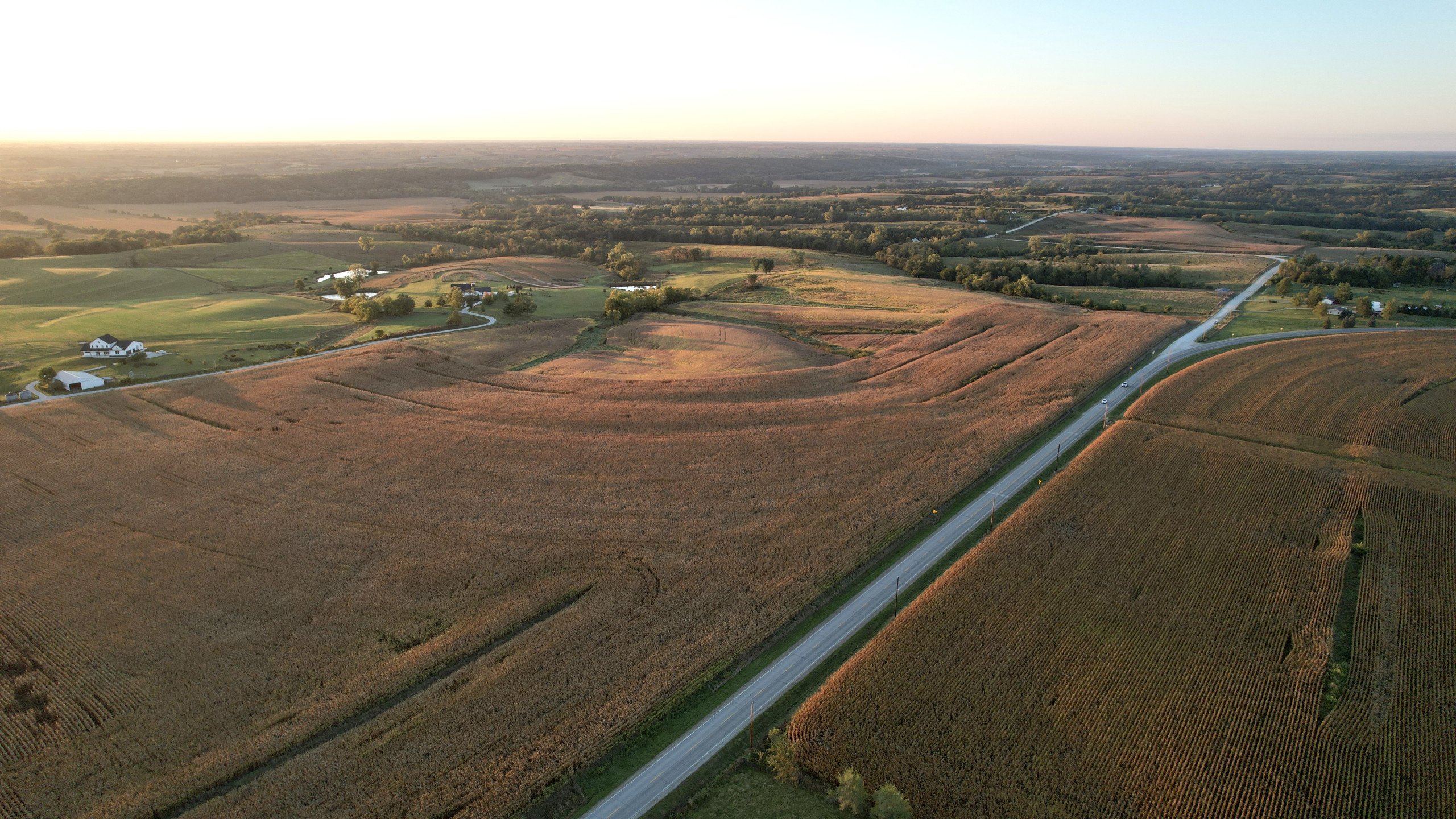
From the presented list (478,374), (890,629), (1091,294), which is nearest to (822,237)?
(1091,294)

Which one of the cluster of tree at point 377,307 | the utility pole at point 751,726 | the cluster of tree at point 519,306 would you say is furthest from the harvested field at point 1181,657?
the cluster of tree at point 377,307

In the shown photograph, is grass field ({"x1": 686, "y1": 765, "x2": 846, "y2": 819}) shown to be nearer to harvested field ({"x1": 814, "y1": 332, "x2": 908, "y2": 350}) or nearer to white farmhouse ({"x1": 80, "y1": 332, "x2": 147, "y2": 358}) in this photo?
harvested field ({"x1": 814, "y1": 332, "x2": 908, "y2": 350})

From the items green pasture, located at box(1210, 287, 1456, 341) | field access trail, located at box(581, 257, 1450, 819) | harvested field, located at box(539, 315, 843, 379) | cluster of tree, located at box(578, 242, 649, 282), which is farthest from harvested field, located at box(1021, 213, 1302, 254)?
field access trail, located at box(581, 257, 1450, 819)

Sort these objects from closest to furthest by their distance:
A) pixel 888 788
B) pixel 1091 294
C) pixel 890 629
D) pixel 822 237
A: 1. pixel 888 788
2. pixel 890 629
3. pixel 1091 294
4. pixel 822 237

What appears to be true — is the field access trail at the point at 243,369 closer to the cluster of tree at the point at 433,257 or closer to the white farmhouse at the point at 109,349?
the white farmhouse at the point at 109,349

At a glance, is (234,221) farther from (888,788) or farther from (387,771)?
(888,788)

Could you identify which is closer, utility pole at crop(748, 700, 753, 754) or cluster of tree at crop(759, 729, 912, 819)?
cluster of tree at crop(759, 729, 912, 819)

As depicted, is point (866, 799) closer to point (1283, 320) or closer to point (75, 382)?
point (75, 382)
